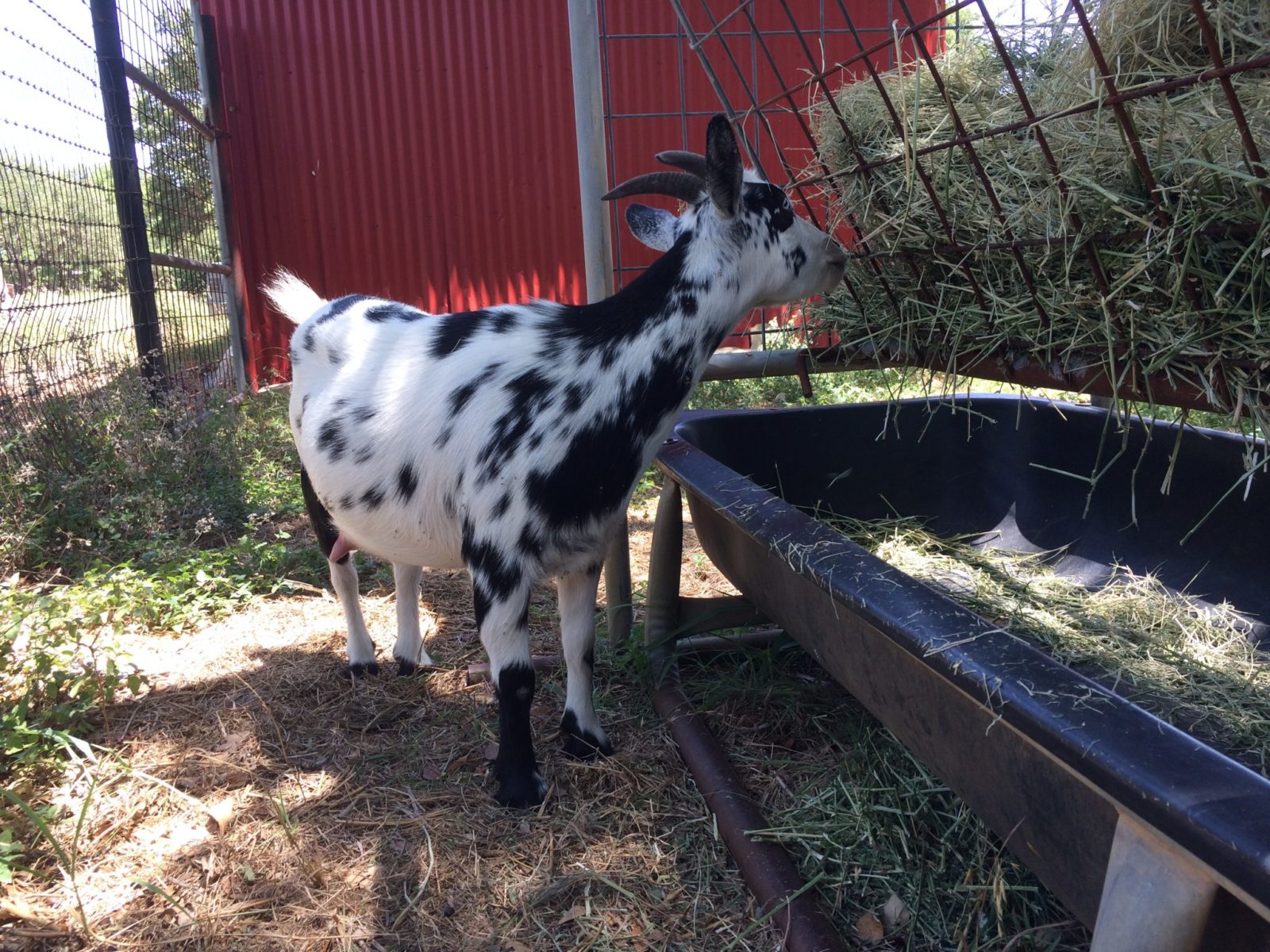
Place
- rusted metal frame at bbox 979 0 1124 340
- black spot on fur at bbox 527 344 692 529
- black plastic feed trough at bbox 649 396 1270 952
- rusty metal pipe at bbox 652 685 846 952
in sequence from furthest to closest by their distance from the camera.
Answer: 1. black spot on fur at bbox 527 344 692 529
2. rusty metal pipe at bbox 652 685 846 952
3. rusted metal frame at bbox 979 0 1124 340
4. black plastic feed trough at bbox 649 396 1270 952

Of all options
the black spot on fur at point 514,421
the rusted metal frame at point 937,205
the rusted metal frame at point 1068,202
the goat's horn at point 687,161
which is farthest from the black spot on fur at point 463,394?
the rusted metal frame at point 1068,202

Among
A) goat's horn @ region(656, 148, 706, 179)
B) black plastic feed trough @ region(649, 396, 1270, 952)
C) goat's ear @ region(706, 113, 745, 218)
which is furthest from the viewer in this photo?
goat's horn @ region(656, 148, 706, 179)

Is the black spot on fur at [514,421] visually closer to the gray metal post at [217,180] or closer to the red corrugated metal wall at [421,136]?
the red corrugated metal wall at [421,136]

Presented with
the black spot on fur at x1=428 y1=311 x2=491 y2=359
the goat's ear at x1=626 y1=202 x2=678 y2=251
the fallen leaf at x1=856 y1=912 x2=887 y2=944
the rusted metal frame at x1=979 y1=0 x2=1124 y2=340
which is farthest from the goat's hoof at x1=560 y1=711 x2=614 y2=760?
the rusted metal frame at x1=979 y1=0 x2=1124 y2=340

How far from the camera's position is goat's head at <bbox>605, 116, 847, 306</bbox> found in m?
2.40

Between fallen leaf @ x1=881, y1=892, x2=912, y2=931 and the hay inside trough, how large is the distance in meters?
1.23

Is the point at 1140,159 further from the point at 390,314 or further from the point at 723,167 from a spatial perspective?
the point at 390,314

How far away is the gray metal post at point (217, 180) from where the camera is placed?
7121 mm

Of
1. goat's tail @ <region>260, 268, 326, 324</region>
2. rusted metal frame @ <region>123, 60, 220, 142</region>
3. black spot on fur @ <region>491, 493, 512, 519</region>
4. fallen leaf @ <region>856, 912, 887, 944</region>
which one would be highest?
rusted metal frame @ <region>123, 60, 220, 142</region>

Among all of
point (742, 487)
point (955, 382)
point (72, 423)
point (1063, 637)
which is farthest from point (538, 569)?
point (72, 423)

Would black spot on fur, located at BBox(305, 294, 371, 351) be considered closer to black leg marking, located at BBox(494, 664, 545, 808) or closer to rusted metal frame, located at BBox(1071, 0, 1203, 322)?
black leg marking, located at BBox(494, 664, 545, 808)

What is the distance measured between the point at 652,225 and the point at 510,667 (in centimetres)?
145

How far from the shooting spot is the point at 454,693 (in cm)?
310

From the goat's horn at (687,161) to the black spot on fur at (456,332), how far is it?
2.41 ft
